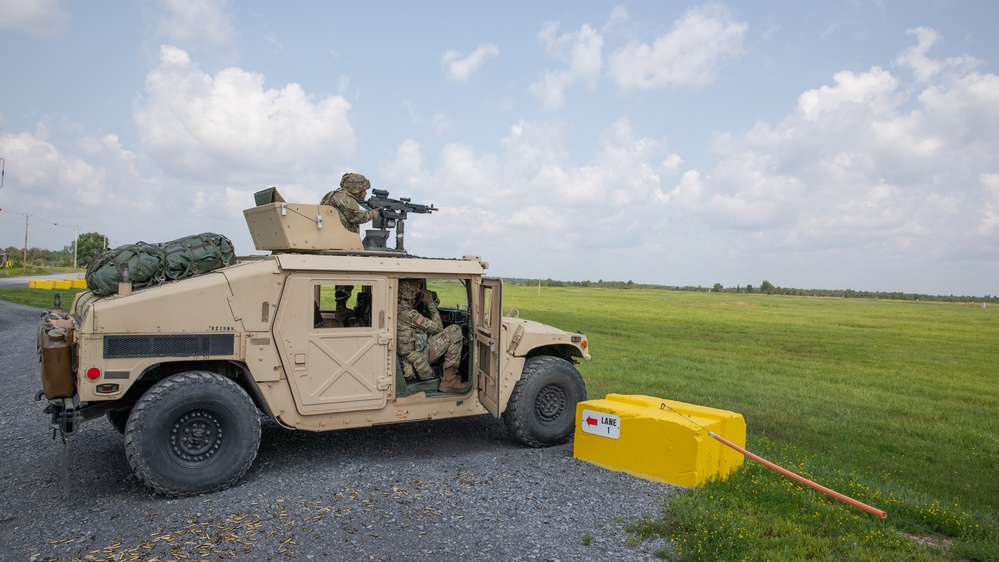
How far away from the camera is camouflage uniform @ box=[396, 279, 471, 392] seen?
7.02m

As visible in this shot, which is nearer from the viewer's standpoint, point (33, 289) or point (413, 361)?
point (413, 361)

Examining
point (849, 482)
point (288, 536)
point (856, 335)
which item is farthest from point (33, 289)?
point (856, 335)

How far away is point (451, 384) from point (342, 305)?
1.50 m

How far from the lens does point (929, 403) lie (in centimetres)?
1250

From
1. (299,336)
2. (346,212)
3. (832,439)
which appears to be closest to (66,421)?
(299,336)

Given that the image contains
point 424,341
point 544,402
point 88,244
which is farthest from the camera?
point 88,244

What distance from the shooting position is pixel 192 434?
5703 mm

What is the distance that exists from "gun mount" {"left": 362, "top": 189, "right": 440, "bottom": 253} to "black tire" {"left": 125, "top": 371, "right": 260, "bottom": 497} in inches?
92.1

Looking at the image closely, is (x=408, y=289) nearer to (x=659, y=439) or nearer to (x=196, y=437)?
(x=196, y=437)

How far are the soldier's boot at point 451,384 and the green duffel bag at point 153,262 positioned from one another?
260 cm

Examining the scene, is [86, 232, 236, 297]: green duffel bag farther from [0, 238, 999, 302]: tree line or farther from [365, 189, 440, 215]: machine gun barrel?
[0, 238, 999, 302]: tree line

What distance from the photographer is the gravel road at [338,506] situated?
4652 millimetres

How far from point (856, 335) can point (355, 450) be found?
85.6 ft

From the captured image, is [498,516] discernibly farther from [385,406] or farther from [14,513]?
[14,513]
